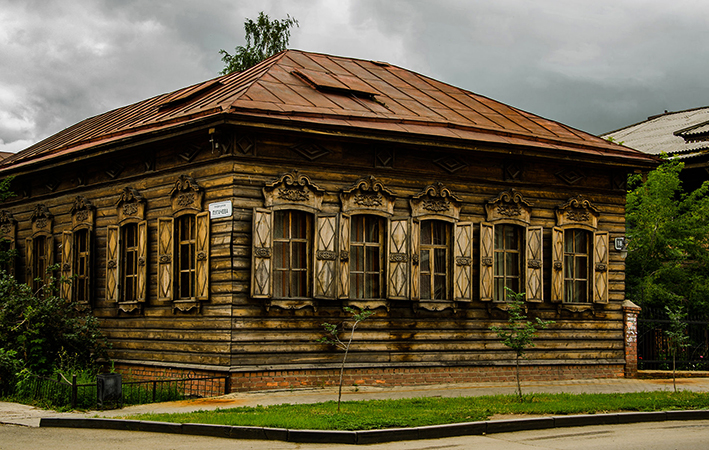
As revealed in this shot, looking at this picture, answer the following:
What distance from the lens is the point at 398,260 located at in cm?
1480

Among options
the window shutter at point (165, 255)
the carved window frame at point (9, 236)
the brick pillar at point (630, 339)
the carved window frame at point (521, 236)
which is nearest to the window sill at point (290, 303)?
the window shutter at point (165, 255)

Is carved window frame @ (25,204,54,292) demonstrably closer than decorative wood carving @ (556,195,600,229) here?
No

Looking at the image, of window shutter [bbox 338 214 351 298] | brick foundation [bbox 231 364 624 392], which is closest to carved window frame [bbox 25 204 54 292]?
brick foundation [bbox 231 364 624 392]

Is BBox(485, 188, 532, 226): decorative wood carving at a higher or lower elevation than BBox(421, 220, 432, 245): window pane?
higher

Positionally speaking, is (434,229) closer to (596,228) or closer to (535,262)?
(535,262)

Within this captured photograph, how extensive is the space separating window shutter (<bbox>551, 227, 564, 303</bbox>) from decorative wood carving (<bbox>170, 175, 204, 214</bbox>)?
734cm

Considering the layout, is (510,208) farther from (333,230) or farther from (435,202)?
(333,230)

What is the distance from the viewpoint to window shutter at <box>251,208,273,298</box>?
13.4 meters

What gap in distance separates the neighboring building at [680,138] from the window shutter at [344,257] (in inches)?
490

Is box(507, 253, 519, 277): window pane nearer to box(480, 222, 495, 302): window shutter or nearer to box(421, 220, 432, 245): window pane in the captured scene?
box(480, 222, 495, 302): window shutter

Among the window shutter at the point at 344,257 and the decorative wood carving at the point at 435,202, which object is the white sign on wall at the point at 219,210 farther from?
the decorative wood carving at the point at 435,202

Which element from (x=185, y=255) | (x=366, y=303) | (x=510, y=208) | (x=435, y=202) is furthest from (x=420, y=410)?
(x=510, y=208)

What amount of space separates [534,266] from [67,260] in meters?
10.1

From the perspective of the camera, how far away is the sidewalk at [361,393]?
1133cm
